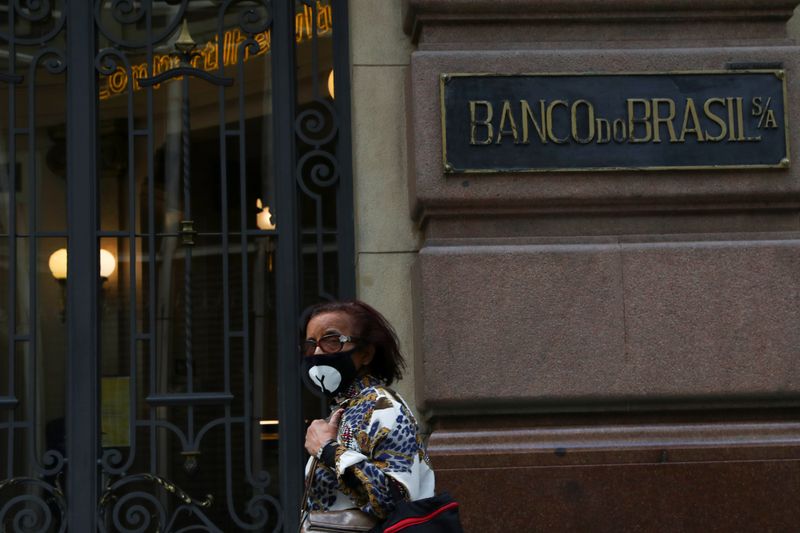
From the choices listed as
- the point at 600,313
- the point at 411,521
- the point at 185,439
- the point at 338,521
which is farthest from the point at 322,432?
the point at 185,439

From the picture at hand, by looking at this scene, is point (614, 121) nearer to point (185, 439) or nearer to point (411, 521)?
point (185, 439)

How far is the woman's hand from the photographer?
193 inches

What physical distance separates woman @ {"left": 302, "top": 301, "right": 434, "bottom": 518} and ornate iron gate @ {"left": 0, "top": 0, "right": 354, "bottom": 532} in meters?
2.76

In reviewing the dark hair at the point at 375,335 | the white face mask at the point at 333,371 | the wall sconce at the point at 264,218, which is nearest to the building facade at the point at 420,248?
the wall sconce at the point at 264,218

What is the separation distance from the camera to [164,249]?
7.96 m

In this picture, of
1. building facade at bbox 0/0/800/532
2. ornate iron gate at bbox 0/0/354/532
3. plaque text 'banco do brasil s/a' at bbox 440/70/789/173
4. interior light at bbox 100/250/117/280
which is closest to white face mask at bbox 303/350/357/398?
building facade at bbox 0/0/800/532

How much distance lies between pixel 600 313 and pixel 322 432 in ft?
9.46

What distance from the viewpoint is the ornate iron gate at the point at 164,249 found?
7758 mm

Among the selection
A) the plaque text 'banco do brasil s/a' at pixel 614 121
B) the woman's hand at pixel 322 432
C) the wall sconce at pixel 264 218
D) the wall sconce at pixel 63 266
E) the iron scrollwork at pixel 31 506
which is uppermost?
the plaque text 'banco do brasil s/a' at pixel 614 121

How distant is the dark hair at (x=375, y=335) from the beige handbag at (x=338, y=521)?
0.43 metres

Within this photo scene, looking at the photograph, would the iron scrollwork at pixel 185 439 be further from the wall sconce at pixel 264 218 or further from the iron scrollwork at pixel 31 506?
the iron scrollwork at pixel 31 506

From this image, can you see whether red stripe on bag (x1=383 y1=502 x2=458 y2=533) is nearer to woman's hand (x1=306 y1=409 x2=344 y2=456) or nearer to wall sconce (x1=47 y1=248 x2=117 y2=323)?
woman's hand (x1=306 y1=409 x2=344 y2=456)

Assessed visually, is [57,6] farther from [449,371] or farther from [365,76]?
[449,371]

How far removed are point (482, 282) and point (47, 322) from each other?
8.04 feet
